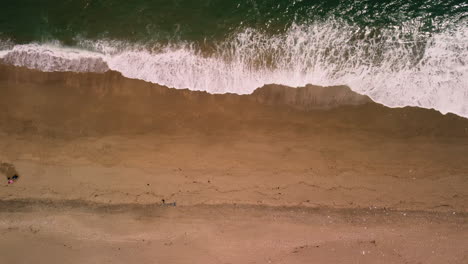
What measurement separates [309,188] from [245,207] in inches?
50.9

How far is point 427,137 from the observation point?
6422 millimetres

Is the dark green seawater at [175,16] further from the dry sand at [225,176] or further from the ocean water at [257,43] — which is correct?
the dry sand at [225,176]

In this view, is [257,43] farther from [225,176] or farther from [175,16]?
[225,176]

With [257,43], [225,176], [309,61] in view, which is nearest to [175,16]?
[257,43]

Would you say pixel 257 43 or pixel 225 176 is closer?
pixel 225 176

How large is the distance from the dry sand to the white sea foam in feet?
0.81

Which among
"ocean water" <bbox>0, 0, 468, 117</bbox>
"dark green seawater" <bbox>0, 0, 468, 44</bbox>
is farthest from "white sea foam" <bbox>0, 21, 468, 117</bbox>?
"dark green seawater" <bbox>0, 0, 468, 44</bbox>

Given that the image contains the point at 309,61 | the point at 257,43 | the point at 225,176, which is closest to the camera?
the point at 225,176

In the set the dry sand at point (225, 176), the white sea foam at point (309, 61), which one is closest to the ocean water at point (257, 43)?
the white sea foam at point (309, 61)

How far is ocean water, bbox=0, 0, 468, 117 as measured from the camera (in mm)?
6582

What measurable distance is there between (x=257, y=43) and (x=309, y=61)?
112 centimetres

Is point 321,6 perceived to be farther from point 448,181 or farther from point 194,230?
point 194,230

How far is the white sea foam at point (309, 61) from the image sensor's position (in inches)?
257

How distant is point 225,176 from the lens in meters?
6.53
